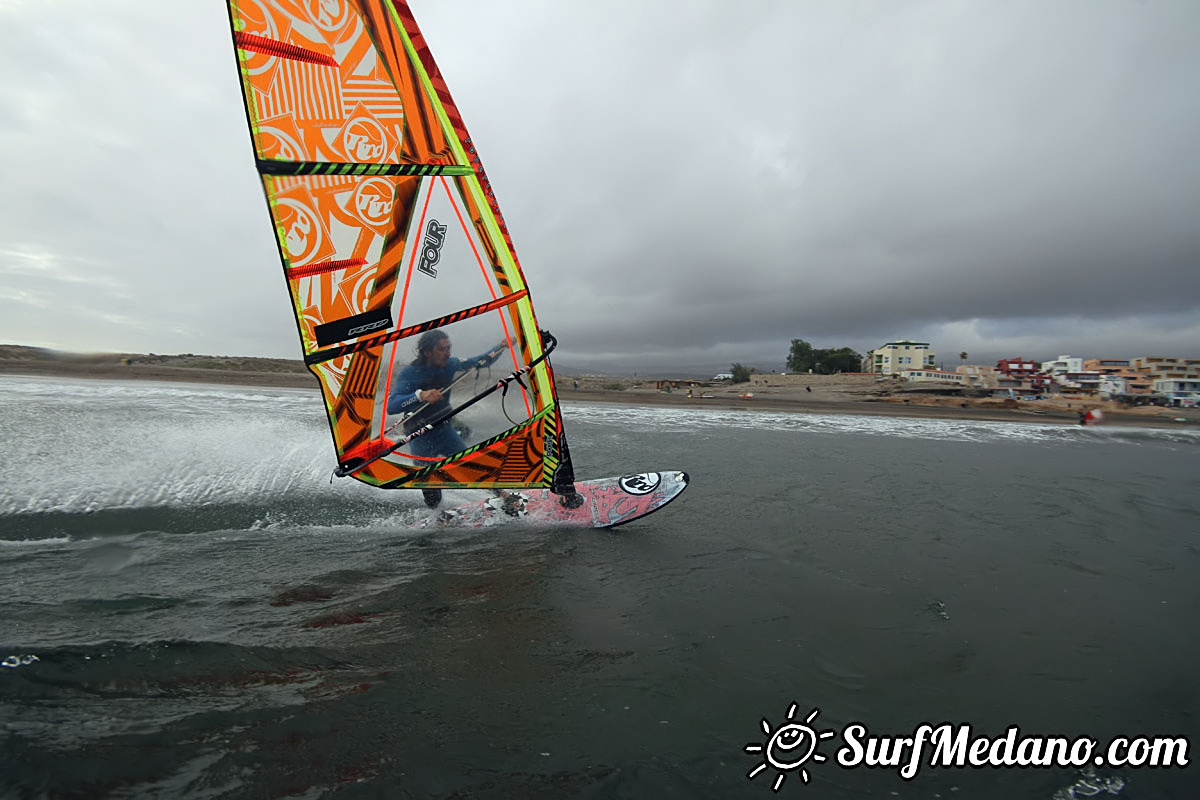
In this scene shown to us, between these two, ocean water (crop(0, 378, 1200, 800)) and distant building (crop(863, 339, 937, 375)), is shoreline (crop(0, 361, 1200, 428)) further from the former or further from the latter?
distant building (crop(863, 339, 937, 375))

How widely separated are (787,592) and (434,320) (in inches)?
139

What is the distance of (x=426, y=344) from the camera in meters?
4.58

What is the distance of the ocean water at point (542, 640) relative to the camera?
7.04 feet

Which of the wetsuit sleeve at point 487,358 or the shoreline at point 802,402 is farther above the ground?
the wetsuit sleeve at point 487,358

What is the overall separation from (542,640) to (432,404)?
92.5 inches

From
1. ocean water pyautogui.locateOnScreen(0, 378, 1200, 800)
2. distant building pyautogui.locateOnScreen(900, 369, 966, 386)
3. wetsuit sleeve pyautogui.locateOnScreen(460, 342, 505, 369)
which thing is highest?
wetsuit sleeve pyautogui.locateOnScreen(460, 342, 505, 369)

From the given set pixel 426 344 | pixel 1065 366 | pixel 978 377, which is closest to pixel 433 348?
pixel 426 344

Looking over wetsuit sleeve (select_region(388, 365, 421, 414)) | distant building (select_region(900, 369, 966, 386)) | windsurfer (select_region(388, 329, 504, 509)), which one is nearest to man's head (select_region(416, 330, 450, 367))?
windsurfer (select_region(388, 329, 504, 509))

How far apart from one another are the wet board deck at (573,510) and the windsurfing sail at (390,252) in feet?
2.97

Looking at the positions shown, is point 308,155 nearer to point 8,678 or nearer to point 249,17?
point 249,17

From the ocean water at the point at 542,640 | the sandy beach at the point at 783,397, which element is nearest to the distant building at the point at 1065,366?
the sandy beach at the point at 783,397

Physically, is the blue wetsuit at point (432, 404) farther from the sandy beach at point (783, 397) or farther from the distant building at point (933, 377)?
the distant building at point (933, 377)

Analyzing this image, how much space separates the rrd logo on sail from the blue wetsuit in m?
0.79

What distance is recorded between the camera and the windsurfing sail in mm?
3686
